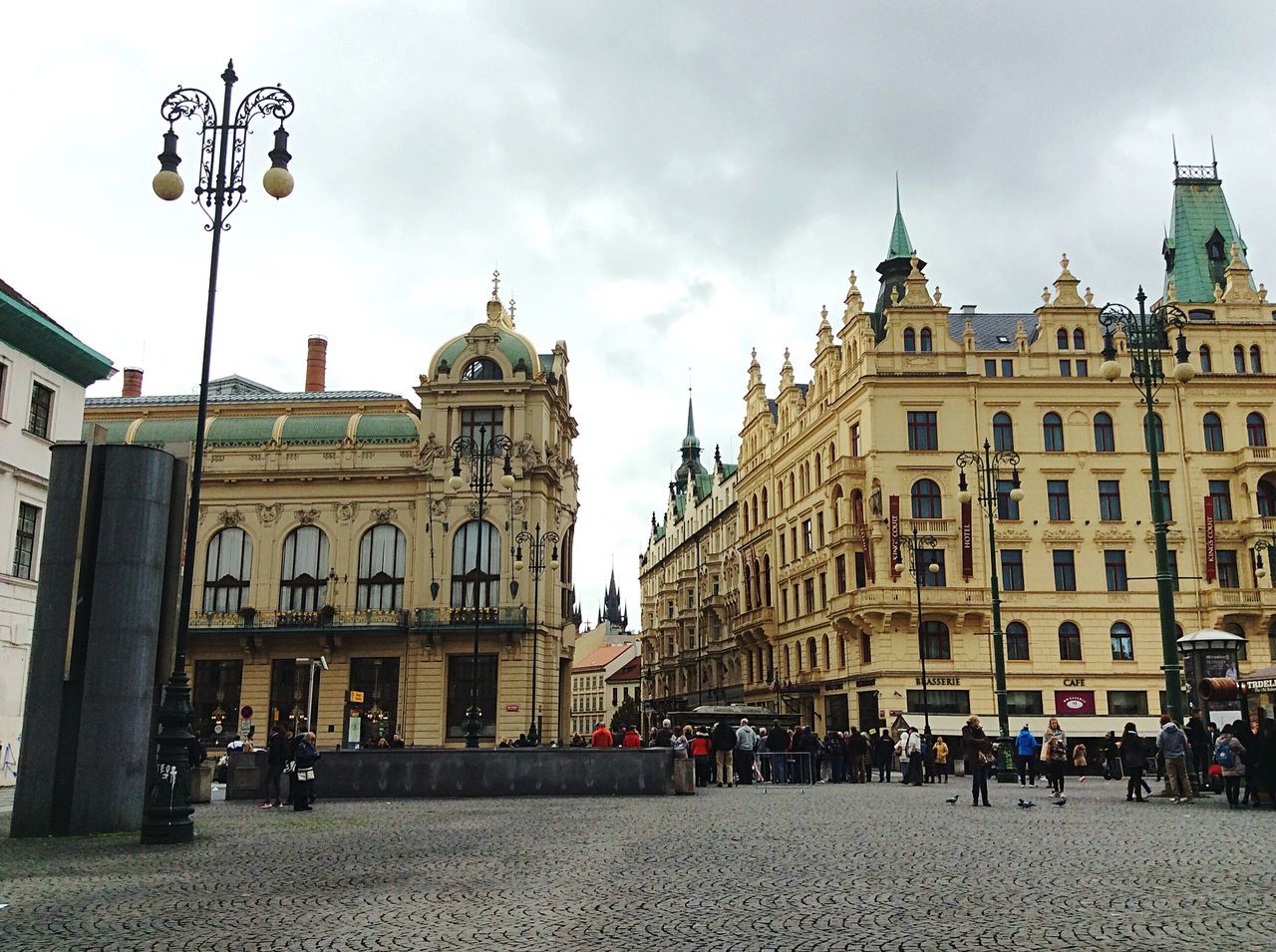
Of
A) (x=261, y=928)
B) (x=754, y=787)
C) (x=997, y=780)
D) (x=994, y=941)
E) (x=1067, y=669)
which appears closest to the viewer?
(x=994, y=941)

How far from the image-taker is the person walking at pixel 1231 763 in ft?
66.9

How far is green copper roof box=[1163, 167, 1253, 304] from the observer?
2336 inches

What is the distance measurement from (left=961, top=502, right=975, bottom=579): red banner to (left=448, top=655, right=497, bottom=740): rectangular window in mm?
21728

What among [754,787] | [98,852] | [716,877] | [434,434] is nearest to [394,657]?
→ [434,434]

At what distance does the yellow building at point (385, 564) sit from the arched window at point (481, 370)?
5 centimetres

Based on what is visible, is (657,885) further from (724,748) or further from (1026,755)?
(1026,755)

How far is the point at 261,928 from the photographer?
870 centimetres

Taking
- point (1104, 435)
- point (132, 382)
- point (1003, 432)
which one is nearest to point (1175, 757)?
point (1003, 432)

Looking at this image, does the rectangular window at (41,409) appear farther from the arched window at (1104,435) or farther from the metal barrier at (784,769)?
the arched window at (1104,435)

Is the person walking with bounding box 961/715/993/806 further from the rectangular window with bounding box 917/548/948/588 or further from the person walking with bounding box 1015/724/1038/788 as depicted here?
the rectangular window with bounding box 917/548/948/588

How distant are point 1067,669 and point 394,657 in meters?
30.8

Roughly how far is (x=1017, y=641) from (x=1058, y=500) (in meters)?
7.09

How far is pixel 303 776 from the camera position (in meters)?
20.9

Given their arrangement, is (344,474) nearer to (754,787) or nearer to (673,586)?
(754,787)
